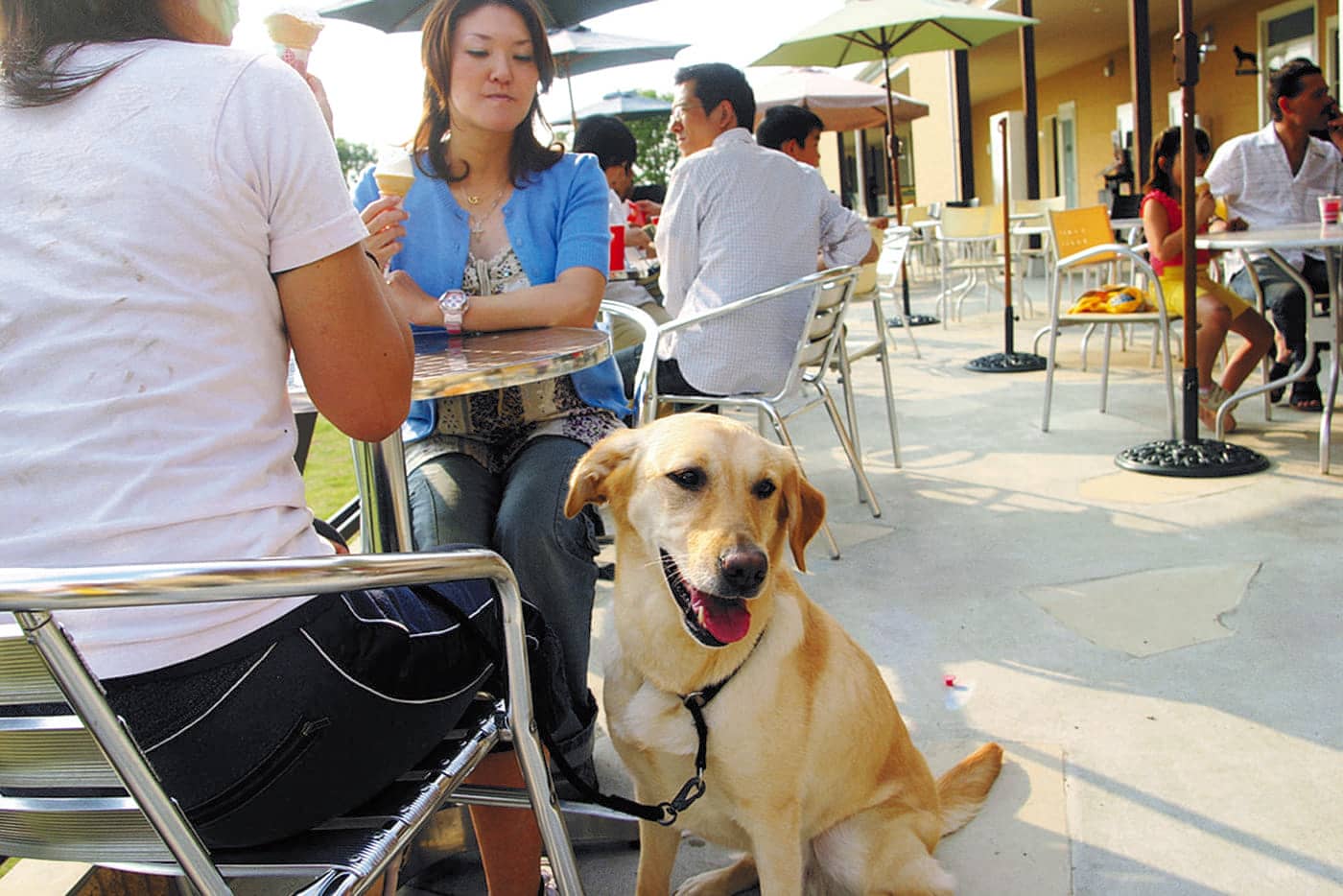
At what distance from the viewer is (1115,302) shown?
5082 millimetres

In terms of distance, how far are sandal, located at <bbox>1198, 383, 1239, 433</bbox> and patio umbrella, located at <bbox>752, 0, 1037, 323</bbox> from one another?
388 cm

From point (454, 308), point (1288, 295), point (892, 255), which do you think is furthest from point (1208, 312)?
point (454, 308)

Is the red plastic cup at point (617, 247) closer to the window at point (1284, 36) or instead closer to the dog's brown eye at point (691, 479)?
the dog's brown eye at point (691, 479)

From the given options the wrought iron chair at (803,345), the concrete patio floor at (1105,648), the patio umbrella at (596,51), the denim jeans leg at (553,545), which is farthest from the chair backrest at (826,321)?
the patio umbrella at (596,51)

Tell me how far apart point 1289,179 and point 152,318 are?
19.3 feet

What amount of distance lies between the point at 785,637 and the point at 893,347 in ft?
23.2

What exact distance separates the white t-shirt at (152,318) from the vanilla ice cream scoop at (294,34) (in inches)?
24.6

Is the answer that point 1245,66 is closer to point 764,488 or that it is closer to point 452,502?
point 764,488

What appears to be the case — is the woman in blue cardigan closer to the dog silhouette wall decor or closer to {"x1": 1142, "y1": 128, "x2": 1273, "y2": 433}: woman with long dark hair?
{"x1": 1142, "y1": 128, "x2": 1273, "y2": 433}: woman with long dark hair

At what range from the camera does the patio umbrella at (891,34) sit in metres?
7.80

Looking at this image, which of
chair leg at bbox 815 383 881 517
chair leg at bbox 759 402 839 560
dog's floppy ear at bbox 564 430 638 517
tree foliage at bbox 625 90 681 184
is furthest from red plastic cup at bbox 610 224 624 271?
tree foliage at bbox 625 90 681 184

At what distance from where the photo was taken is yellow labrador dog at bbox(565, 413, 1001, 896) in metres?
1.71

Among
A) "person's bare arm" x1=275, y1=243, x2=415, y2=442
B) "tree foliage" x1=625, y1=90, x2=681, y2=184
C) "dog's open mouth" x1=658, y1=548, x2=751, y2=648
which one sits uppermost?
"tree foliage" x1=625, y1=90, x2=681, y2=184

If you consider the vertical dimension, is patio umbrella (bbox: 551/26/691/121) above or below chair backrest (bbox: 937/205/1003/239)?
above
